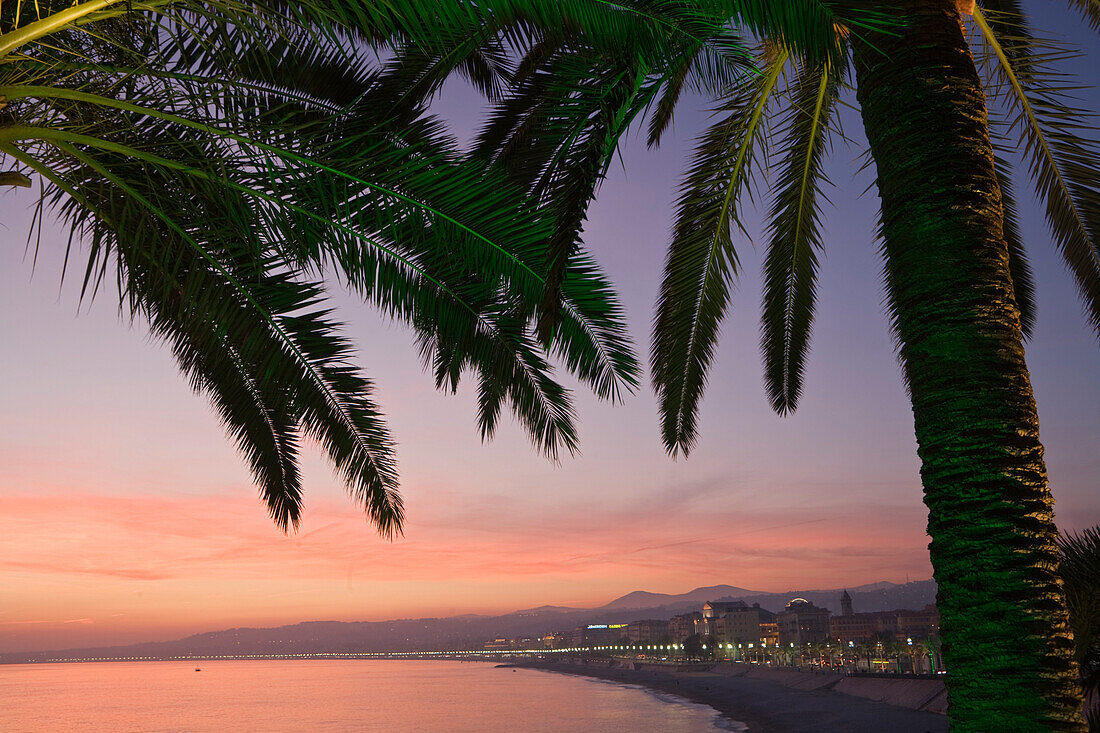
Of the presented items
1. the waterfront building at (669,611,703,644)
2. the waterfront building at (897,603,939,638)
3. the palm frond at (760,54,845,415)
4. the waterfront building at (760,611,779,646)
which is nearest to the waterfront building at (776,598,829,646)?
the waterfront building at (760,611,779,646)

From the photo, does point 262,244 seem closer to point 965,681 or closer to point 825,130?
point 965,681

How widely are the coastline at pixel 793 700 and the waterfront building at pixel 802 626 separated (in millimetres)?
25114

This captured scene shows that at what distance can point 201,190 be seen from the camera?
4.81 meters

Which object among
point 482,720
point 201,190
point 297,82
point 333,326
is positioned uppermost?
point 297,82

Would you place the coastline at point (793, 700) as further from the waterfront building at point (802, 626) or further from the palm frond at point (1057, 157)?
the palm frond at point (1057, 157)

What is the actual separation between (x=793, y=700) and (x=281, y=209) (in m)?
58.1

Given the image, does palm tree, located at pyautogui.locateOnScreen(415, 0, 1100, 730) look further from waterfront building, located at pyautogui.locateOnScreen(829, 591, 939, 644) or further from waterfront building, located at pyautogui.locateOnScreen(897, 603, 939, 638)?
waterfront building, located at pyautogui.locateOnScreen(829, 591, 939, 644)

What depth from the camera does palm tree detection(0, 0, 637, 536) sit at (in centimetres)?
402

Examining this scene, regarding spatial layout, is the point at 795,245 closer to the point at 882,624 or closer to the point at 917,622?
the point at 917,622

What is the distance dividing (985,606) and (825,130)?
5.49m

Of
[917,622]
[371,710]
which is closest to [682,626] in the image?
[917,622]

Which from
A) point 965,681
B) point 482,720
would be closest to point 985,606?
point 965,681

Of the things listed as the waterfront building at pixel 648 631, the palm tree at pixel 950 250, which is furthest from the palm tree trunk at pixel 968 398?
the waterfront building at pixel 648 631

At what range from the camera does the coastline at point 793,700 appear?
37969mm
